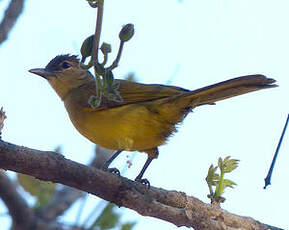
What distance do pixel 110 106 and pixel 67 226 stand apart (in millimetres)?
1425

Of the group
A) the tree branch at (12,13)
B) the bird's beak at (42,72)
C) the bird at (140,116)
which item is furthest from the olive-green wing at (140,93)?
the tree branch at (12,13)

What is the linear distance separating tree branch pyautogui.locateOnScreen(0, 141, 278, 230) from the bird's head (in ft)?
8.97

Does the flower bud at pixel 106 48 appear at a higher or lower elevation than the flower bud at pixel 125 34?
lower

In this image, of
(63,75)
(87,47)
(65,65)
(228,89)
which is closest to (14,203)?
(63,75)

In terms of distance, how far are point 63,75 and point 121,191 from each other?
3199 millimetres

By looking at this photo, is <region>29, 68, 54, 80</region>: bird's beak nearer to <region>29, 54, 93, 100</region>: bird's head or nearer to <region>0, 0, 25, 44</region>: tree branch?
<region>29, 54, 93, 100</region>: bird's head

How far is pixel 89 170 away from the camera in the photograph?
299cm

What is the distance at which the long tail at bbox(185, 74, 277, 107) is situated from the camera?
3549 mm

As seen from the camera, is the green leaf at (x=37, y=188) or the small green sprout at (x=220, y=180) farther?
the green leaf at (x=37, y=188)

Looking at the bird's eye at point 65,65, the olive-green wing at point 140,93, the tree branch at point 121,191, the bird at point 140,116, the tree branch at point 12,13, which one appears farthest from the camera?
A: the bird's eye at point 65,65

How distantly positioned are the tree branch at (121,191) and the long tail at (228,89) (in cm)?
90

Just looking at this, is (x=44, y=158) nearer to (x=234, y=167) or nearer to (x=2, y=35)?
(x=2, y=35)

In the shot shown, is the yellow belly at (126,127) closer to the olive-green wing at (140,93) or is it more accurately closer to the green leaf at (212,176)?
the olive-green wing at (140,93)

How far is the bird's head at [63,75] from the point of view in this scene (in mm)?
5930
